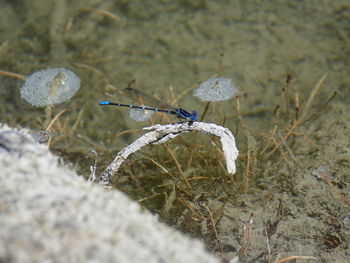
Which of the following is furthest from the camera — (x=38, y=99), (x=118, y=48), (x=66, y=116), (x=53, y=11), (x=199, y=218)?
(x=53, y=11)

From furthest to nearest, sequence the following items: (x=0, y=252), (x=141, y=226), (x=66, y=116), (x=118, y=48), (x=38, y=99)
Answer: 1. (x=118, y=48)
2. (x=66, y=116)
3. (x=38, y=99)
4. (x=141, y=226)
5. (x=0, y=252)

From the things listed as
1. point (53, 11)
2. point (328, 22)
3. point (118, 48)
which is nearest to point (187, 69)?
point (118, 48)

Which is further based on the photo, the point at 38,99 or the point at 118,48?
the point at 118,48

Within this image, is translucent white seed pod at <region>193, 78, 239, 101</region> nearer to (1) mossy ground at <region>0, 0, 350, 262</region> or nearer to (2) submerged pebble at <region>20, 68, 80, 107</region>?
(1) mossy ground at <region>0, 0, 350, 262</region>

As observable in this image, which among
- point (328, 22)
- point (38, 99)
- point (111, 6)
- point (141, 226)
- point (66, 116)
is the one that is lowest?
point (66, 116)

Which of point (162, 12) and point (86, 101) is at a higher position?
point (162, 12)

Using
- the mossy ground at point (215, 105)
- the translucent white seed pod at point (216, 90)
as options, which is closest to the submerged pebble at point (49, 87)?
the mossy ground at point (215, 105)

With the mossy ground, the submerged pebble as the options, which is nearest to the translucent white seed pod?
the mossy ground

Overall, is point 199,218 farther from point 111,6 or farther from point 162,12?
point 111,6
